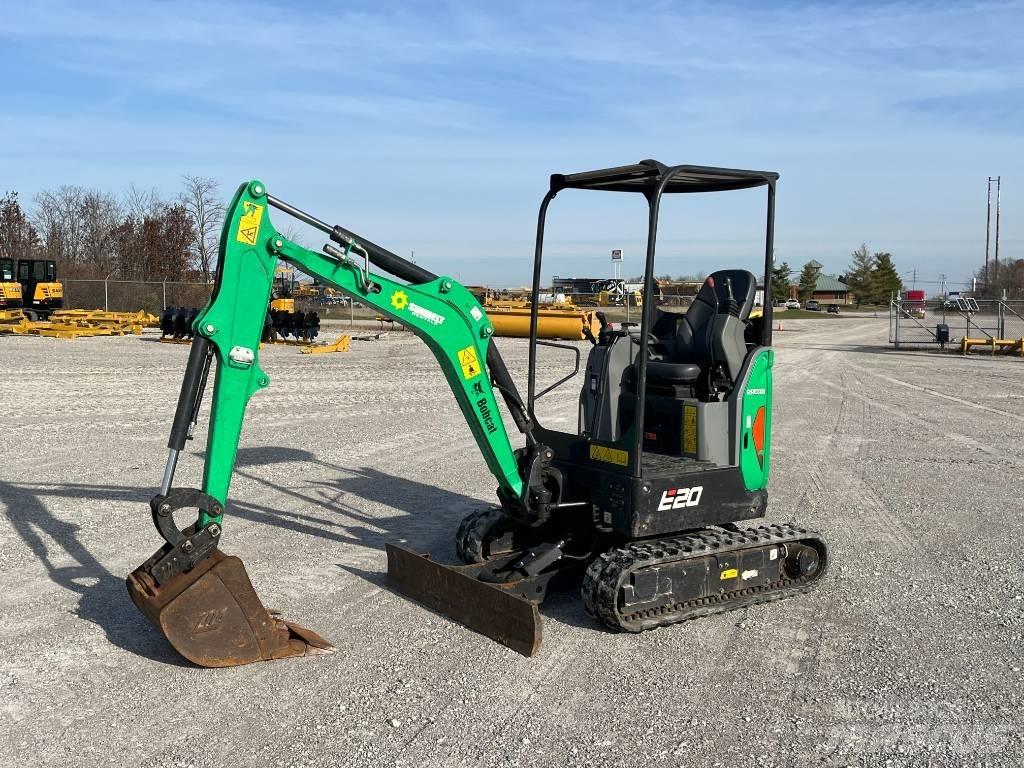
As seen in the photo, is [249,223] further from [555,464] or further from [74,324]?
[74,324]

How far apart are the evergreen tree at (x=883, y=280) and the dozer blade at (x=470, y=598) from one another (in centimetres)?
10889

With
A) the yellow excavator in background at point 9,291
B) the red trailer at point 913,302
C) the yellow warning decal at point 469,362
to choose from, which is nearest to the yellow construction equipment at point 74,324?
the yellow excavator in background at point 9,291

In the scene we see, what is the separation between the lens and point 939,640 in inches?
219

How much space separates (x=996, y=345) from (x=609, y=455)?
27968mm

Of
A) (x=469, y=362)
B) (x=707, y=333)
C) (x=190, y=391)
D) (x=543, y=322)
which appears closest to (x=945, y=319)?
(x=543, y=322)

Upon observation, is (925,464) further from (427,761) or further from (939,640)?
(427,761)

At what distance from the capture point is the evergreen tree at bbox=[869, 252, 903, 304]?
107375mm

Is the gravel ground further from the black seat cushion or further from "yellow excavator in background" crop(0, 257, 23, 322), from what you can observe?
"yellow excavator in background" crop(0, 257, 23, 322)

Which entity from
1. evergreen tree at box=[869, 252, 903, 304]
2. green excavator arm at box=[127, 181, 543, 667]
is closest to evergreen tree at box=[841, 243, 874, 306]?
evergreen tree at box=[869, 252, 903, 304]

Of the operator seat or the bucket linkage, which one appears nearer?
the bucket linkage

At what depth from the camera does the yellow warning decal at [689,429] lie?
6.23 meters

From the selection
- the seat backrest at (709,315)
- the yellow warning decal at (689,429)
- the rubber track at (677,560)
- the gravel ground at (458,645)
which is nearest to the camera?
the gravel ground at (458,645)

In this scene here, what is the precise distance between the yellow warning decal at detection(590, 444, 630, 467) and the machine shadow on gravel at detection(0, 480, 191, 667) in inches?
102

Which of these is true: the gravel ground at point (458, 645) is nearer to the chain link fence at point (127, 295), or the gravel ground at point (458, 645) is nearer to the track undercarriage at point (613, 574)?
the track undercarriage at point (613, 574)
